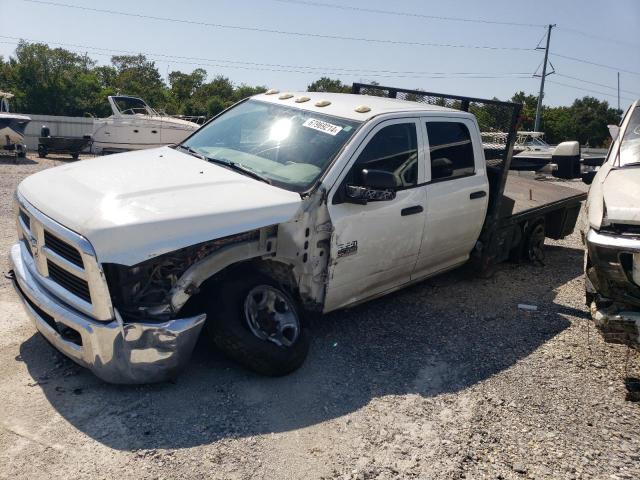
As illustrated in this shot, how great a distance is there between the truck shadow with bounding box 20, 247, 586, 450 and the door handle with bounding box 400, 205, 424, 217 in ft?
3.45

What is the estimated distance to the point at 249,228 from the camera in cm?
387

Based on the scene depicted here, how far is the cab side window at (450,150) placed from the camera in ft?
17.8

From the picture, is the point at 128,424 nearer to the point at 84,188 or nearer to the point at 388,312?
the point at 84,188

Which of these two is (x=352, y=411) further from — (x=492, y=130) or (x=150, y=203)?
(x=492, y=130)

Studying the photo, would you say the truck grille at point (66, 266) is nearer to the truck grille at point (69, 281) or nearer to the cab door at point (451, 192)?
the truck grille at point (69, 281)

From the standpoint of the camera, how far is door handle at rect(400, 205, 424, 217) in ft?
16.3

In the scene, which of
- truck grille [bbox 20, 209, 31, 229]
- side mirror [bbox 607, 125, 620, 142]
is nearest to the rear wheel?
side mirror [bbox 607, 125, 620, 142]

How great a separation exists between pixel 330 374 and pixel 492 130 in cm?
411

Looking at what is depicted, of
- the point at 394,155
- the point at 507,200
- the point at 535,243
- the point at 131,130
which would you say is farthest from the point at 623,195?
the point at 131,130

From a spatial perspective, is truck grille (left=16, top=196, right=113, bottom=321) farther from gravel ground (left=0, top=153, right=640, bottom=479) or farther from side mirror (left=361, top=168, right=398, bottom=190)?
side mirror (left=361, top=168, right=398, bottom=190)

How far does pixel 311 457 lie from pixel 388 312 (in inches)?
95.1

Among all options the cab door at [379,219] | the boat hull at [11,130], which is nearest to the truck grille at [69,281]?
the cab door at [379,219]

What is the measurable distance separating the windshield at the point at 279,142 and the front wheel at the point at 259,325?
82cm

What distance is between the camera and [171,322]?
361 centimetres
